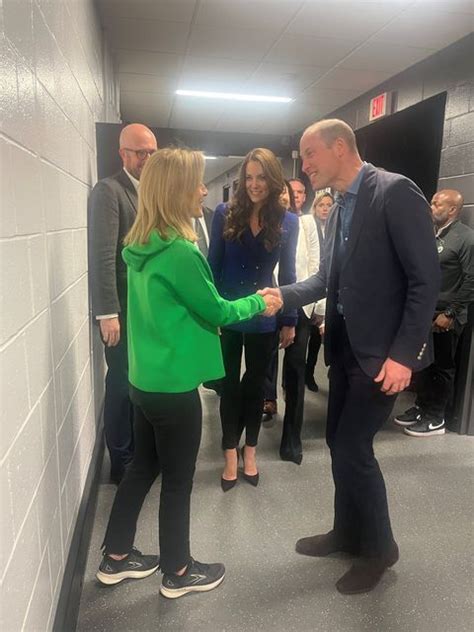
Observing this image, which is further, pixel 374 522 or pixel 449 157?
pixel 449 157

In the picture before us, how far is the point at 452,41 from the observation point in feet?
10.5

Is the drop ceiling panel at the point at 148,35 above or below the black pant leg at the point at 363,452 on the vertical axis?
above

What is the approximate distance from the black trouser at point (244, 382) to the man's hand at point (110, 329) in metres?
0.45

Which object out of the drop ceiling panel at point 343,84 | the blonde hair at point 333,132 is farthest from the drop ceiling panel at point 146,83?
the blonde hair at point 333,132

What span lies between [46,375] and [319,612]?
1.11m

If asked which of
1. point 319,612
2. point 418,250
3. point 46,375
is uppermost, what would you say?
point 418,250

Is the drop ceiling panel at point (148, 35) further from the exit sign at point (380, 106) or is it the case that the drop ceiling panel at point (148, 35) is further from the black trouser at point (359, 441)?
the black trouser at point (359, 441)

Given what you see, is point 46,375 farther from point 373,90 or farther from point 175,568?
point 373,90

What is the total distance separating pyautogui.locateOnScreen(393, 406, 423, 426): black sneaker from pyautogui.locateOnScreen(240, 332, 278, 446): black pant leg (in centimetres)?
122

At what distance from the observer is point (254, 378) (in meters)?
2.06

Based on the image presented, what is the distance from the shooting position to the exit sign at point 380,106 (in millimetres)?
4121

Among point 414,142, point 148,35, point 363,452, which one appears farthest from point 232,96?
point 363,452

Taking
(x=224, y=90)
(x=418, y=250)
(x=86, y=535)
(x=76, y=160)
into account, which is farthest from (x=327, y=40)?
(x=86, y=535)

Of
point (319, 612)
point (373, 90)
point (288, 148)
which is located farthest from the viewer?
point (288, 148)
